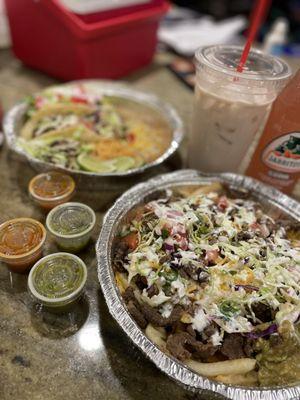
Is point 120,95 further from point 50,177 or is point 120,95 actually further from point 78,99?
point 50,177

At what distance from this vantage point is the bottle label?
135cm

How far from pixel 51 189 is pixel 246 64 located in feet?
3.15

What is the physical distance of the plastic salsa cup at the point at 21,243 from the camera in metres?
1.14

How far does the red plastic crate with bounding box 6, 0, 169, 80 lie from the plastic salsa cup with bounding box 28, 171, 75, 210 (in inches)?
39.0

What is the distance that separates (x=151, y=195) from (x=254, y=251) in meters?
0.48

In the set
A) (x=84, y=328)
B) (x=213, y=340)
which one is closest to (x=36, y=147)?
(x=84, y=328)

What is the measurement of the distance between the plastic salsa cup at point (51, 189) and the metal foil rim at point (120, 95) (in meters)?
0.04

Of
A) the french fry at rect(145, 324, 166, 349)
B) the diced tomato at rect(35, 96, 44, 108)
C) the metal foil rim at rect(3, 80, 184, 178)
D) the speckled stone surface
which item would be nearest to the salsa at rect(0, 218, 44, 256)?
the speckled stone surface

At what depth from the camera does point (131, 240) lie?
123cm

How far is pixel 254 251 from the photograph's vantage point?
45.5 inches

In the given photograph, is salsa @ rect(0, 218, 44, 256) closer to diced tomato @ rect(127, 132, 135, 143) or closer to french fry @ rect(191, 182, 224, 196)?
french fry @ rect(191, 182, 224, 196)

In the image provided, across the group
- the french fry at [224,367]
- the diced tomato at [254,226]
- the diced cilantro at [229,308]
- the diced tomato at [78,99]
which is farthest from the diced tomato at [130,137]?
the french fry at [224,367]

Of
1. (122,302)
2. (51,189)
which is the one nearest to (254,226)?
(122,302)

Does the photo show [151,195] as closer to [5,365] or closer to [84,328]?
[84,328]
